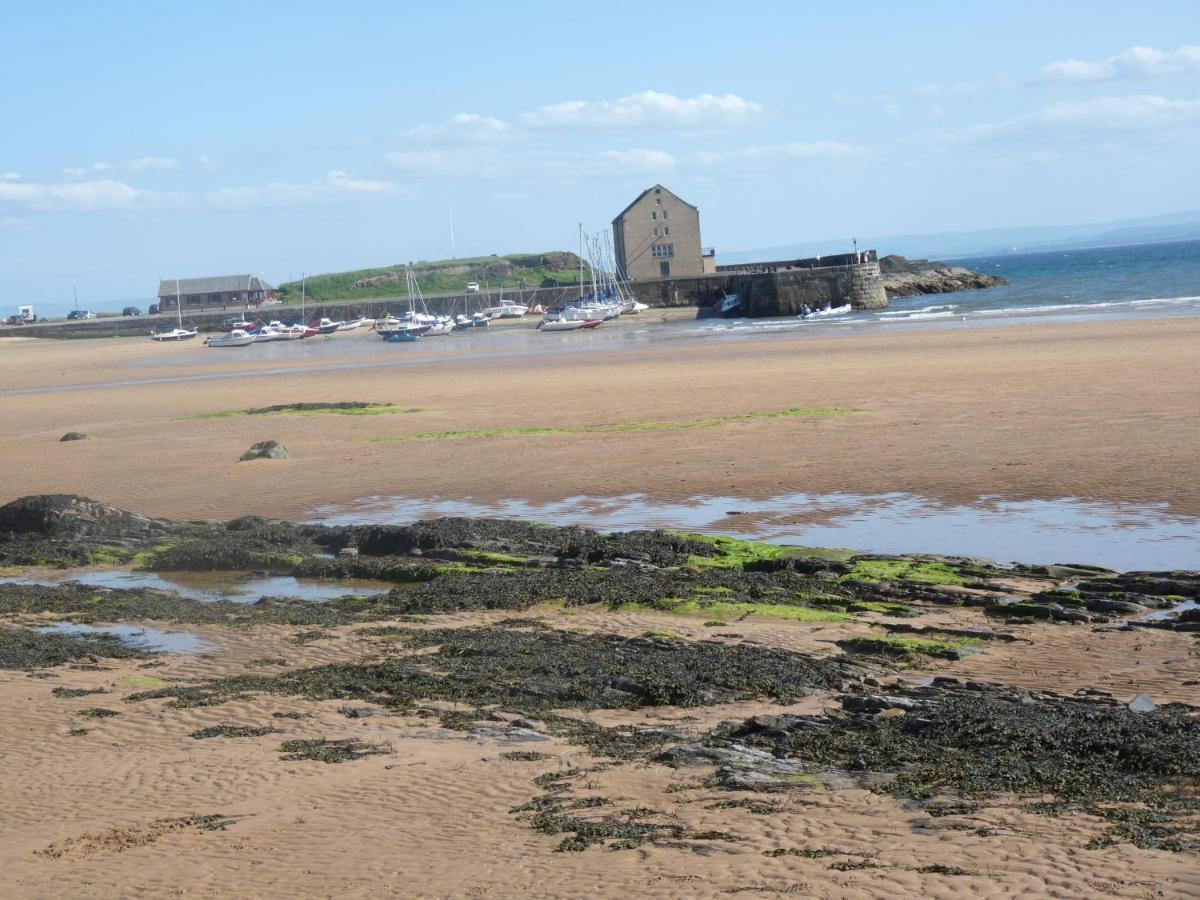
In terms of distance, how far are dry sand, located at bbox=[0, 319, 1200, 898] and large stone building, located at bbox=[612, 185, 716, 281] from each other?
6534cm

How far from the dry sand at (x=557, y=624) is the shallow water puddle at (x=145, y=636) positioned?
0.23 m

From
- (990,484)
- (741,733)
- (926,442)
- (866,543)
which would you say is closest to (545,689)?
(741,733)

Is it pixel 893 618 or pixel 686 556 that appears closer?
pixel 893 618

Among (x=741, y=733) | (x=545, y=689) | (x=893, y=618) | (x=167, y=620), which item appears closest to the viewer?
(x=741, y=733)

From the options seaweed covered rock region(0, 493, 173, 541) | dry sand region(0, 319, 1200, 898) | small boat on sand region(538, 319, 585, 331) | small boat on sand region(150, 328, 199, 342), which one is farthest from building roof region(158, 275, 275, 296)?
seaweed covered rock region(0, 493, 173, 541)

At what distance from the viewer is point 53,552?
53.1 feet

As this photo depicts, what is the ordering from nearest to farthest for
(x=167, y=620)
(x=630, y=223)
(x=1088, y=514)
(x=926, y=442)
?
(x=167, y=620) → (x=1088, y=514) → (x=926, y=442) → (x=630, y=223)

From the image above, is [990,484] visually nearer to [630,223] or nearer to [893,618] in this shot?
[893,618]

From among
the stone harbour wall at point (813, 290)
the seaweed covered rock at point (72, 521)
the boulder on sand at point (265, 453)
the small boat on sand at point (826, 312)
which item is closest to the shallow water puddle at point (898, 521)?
the seaweed covered rock at point (72, 521)

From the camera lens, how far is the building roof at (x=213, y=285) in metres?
132

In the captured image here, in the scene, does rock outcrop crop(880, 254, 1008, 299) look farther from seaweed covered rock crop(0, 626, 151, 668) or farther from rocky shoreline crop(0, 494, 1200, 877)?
seaweed covered rock crop(0, 626, 151, 668)

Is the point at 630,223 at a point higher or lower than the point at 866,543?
higher

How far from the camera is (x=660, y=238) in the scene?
110438 mm

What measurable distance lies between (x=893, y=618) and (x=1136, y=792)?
4.73m
